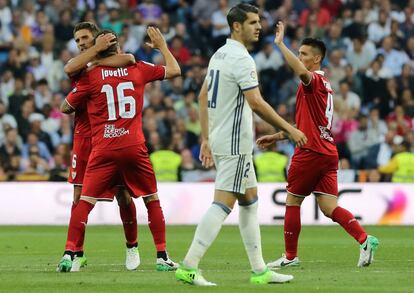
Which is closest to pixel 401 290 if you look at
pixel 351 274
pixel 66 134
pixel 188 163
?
pixel 351 274

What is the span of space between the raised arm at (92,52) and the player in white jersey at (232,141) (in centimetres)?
168

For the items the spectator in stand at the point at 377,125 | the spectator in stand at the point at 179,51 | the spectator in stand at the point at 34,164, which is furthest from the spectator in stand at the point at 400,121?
the spectator in stand at the point at 34,164

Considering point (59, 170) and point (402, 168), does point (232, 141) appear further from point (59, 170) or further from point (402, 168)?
point (402, 168)

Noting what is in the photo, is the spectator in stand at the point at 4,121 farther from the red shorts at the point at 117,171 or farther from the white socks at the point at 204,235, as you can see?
the white socks at the point at 204,235

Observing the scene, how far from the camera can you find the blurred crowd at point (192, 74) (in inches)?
929

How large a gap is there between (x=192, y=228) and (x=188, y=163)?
2.99m

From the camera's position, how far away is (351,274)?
37.6ft

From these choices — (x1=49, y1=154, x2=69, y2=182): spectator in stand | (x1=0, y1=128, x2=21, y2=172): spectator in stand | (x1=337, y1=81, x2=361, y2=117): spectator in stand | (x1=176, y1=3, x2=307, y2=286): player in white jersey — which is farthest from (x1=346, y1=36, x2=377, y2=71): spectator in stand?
(x1=176, y1=3, x2=307, y2=286): player in white jersey

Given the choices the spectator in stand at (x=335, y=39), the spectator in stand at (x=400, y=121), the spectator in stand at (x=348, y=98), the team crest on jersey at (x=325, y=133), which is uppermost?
the team crest on jersey at (x=325, y=133)

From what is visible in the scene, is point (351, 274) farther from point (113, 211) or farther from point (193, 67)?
point (193, 67)

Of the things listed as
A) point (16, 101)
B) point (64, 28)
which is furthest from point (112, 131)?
point (64, 28)

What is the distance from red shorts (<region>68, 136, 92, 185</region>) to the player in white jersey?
8.04 feet

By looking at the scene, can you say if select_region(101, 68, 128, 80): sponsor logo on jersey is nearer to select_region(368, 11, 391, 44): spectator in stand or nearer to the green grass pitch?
the green grass pitch

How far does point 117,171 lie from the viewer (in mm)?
12086
